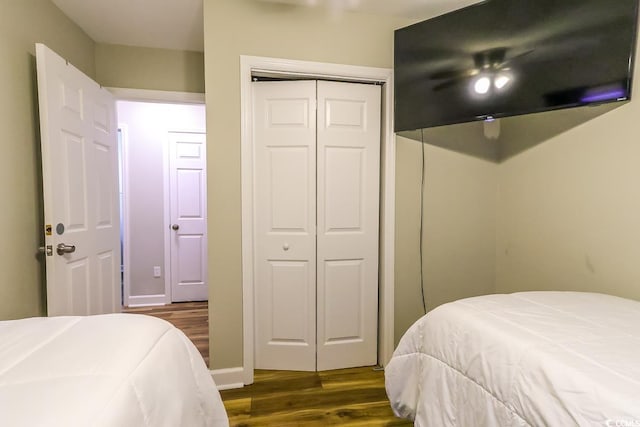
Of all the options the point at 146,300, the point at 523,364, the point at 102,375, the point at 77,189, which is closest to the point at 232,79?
the point at 77,189

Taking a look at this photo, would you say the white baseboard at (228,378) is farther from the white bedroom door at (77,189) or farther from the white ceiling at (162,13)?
the white ceiling at (162,13)

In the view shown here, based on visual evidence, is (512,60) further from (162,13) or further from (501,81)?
(162,13)

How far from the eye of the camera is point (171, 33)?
238cm

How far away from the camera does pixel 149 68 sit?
8.53 ft

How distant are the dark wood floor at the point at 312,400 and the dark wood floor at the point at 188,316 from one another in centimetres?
84

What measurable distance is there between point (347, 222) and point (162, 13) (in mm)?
1925

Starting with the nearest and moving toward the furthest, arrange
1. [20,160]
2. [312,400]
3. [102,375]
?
1. [102,375]
2. [20,160]
3. [312,400]

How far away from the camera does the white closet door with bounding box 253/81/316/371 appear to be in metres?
2.19

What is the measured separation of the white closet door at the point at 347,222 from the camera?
2229mm

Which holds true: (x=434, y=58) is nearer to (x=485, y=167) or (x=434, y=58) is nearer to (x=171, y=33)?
(x=485, y=167)

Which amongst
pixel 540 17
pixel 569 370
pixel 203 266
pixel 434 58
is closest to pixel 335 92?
pixel 434 58

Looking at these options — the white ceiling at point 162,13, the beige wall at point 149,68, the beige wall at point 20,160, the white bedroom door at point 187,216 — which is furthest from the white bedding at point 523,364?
the white bedroom door at point 187,216

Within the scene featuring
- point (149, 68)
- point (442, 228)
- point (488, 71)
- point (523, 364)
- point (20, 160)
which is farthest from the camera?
point (149, 68)

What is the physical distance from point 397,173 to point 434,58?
77 cm
